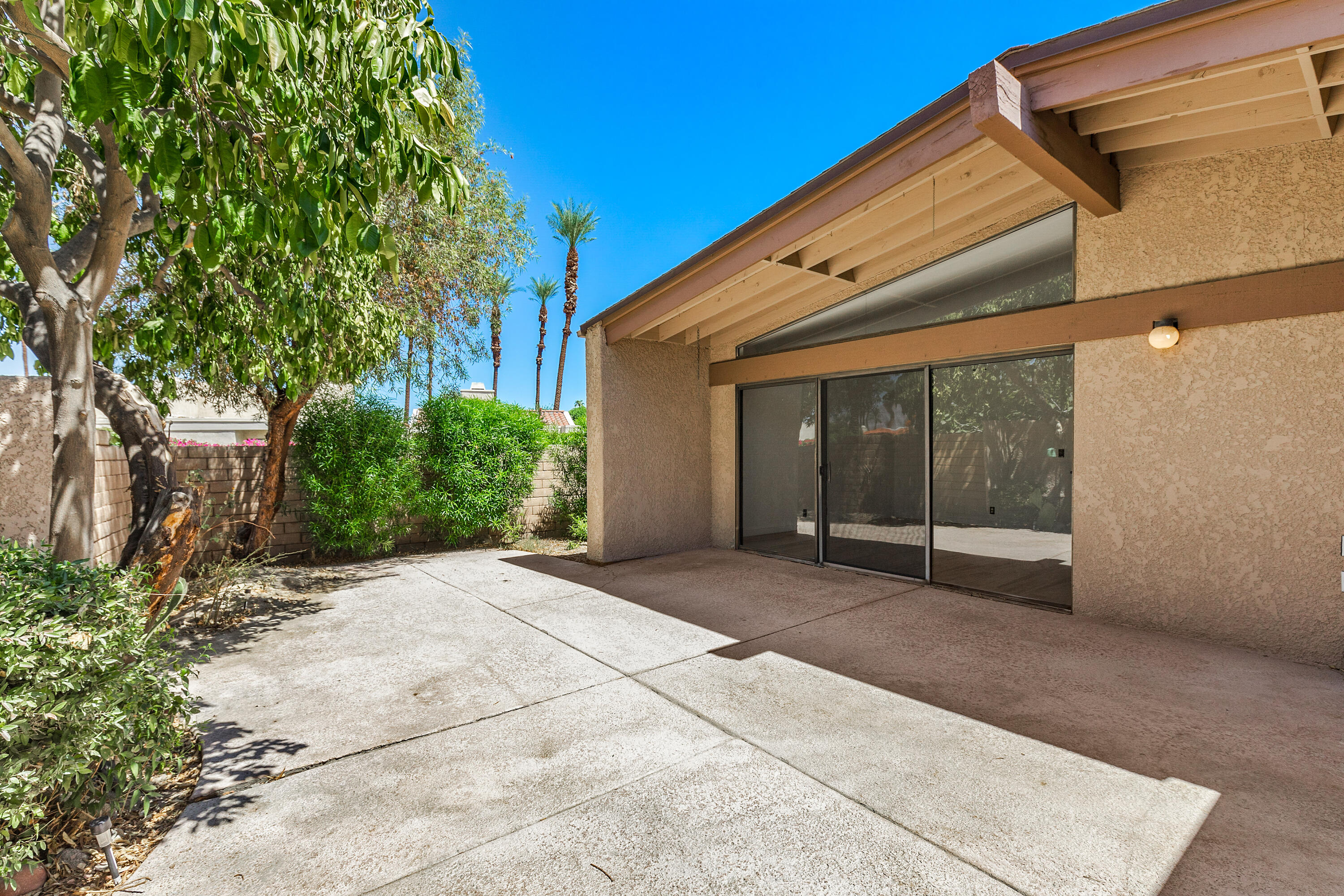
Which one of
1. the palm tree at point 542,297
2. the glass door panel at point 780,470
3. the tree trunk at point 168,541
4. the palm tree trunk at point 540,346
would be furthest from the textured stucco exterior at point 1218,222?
the palm tree trunk at point 540,346

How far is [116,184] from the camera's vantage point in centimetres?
318

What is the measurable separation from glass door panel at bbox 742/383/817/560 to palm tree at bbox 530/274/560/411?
75.9 feet

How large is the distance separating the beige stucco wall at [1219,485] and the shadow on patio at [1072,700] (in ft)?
0.94

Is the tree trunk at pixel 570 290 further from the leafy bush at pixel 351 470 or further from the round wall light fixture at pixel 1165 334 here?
the round wall light fixture at pixel 1165 334

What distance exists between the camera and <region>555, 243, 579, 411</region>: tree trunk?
26828 mm

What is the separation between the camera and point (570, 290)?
2745 centimetres

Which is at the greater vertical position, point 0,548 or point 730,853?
A: point 0,548

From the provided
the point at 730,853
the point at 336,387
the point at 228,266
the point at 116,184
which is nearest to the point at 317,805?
the point at 730,853

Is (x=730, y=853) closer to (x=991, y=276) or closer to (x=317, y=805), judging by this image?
(x=317, y=805)

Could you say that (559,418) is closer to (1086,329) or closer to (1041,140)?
(1086,329)

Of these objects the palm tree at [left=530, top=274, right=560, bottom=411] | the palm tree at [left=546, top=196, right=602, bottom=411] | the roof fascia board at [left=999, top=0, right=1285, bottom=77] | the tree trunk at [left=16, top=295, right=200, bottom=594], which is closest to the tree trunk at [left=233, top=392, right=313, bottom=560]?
the tree trunk at [left=16, top=295, right=200, bottom=594]

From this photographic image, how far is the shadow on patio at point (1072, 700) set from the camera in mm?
2363

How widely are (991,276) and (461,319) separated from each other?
9.70 meters

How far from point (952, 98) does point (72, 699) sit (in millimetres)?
5062
